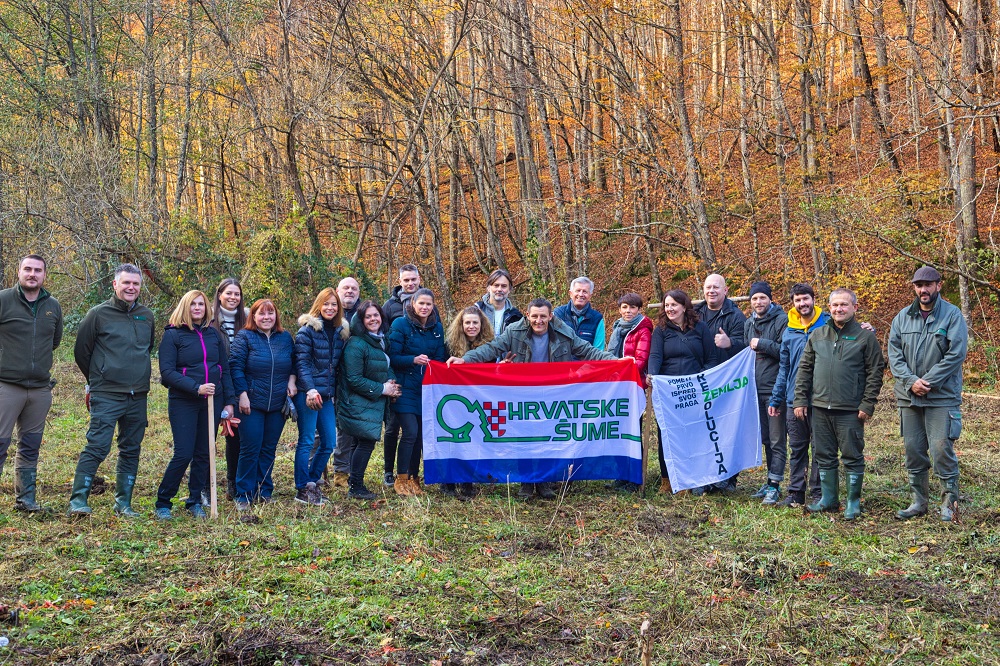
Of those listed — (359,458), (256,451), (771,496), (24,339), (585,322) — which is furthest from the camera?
(585,322)

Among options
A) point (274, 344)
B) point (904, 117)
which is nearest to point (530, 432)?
point (274, 344)

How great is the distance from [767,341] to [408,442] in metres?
3.39

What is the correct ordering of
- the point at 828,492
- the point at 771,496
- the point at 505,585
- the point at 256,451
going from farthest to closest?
the point at 771,496 → the point at 256,451 → the point at 828,492 → the point at 505,585

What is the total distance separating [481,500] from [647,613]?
3024 mm

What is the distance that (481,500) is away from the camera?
24.6 feet

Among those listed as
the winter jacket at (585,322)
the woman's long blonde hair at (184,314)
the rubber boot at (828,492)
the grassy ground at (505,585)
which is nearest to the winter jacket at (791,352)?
the rubber boot at (828,492)

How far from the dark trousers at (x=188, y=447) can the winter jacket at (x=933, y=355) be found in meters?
5.51

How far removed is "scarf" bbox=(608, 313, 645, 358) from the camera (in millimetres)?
8070

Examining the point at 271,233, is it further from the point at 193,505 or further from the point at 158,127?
the point at 193,505

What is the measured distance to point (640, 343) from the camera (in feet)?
26.4

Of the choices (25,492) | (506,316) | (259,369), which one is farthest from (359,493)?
(25,492)

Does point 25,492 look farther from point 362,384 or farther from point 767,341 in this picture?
point 767,341

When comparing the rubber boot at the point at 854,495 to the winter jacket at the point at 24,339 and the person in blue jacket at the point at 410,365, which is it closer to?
the person in blue jacket at the point at 410,365

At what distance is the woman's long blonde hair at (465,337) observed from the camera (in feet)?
25.6
